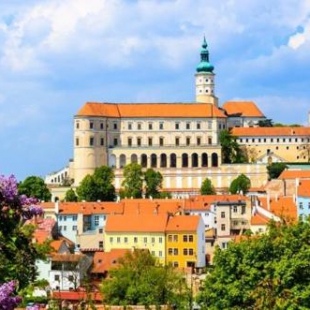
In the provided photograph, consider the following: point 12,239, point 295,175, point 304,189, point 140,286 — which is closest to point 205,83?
point 295,175

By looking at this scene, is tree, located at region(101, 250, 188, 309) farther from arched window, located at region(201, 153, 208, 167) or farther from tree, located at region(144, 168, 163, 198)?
arched window, located at region(201, 153, 208, 167)

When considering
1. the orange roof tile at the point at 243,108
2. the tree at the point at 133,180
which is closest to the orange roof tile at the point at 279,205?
the tree at the point at 133,180

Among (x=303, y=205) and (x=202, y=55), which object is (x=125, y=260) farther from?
(x=202, y=55)

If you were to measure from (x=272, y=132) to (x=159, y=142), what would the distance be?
1444cm

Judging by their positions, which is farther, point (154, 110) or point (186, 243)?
point (154, 110)

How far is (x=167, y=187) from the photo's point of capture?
102 m

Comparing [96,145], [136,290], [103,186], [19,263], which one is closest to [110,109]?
[96,145]

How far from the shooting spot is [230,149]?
4210 inches

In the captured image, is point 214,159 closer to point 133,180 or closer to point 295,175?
point 133,180

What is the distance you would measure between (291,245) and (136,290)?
1504 cm

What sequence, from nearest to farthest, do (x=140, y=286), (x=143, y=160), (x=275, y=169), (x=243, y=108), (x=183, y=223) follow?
1. (x=140, y=286)
2. (x=183, y=223)
3. (x=275, y=169)
4. (x=143, y=160)
5. (x=243, y=108)

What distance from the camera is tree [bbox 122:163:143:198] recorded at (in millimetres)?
91000

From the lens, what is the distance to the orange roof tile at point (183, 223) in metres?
58.6

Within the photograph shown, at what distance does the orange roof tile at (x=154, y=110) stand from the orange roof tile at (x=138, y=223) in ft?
158
